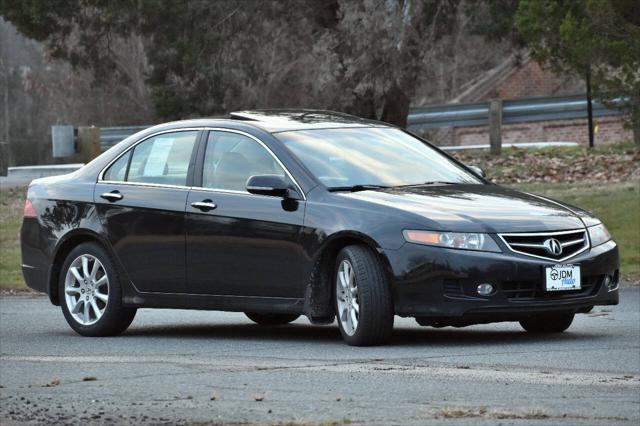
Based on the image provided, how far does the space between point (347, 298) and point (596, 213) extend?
461 inches

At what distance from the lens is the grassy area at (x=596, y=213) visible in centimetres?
1794

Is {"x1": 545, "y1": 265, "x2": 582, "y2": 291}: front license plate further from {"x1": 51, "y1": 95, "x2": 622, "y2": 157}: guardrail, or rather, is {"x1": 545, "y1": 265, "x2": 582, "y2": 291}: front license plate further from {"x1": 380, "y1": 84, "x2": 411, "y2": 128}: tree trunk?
{"x1": 380, "y1": 84, "x2": 411, "y2": 128}: tree trunk

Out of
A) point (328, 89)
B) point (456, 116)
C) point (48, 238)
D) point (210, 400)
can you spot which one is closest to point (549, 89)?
point (456, 116)

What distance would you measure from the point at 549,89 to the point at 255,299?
49.6 metres

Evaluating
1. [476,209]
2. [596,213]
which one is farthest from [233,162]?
[596,213]

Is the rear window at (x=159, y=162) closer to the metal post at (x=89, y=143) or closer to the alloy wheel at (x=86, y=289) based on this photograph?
the alloy wheel at (x=86, y=289)

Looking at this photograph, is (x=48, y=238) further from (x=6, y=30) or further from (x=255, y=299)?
(x=6, y=30)

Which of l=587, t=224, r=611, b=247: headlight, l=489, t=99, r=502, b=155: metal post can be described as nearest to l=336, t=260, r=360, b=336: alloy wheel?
l=587, t=224, r=611, b=247: headlight

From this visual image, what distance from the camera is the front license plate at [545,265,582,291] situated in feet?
32.2

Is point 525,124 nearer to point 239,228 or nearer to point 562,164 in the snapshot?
point 562,164

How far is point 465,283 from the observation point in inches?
382

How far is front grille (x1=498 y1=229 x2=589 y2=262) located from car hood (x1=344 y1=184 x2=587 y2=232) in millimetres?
41

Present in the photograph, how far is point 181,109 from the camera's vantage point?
28031mm

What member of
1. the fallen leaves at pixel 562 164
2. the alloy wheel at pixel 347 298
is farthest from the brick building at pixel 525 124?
the alloy wheel at pixel 347 298
